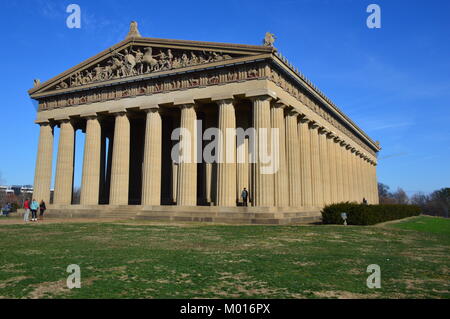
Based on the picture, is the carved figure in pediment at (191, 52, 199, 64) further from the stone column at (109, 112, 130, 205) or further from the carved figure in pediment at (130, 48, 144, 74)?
the stone column at (109, 112, 130, 205)

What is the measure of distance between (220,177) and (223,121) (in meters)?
5.14

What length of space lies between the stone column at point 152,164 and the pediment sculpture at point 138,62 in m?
4.74

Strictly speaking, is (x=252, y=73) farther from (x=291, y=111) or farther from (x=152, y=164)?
(x=152, y=164)

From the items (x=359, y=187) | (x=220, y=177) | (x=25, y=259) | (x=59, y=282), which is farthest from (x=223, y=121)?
(x=359, y=187)

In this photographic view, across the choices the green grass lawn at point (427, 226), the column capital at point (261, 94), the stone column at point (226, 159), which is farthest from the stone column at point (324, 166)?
the stone column at point (226, 159)

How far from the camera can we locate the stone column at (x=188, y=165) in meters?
33.1

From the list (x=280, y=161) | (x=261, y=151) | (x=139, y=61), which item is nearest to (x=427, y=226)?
(x=280, y=161)

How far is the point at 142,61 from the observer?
37.2 m

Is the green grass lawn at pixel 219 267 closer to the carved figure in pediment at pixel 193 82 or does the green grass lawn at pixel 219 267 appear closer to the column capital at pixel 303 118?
the carved figure in pediment at pixel 193 82

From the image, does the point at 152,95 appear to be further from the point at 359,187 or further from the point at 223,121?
the point at 359,187

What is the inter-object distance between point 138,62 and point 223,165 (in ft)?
50.0

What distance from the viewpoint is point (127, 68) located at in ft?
126

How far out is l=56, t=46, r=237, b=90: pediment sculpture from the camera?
34500 mm

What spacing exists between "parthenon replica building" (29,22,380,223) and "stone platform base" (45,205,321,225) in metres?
0.12
